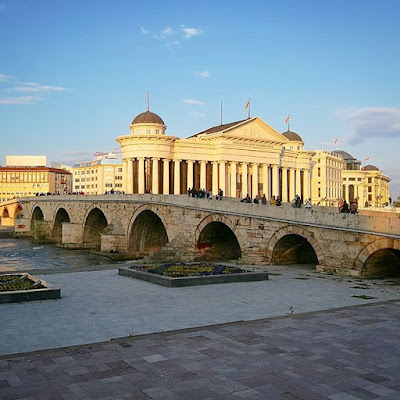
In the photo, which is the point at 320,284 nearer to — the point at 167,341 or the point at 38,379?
the point at 167,341

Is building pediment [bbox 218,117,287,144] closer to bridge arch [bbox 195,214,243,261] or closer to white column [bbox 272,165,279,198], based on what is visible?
white column [bbox 272,165,279,198]

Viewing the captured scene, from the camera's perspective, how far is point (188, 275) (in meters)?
18.1

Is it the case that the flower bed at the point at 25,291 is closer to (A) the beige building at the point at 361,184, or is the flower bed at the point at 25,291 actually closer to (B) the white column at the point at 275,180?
(B) the white column at the point at 275,180

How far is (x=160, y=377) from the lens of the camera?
7.52 metres

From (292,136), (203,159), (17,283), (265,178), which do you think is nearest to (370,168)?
(292,136)

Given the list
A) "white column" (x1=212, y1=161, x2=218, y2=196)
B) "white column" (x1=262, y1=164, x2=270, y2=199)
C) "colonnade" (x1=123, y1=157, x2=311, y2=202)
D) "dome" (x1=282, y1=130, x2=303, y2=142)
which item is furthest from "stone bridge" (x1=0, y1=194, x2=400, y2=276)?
"dome" (x1=282, y1=130, x2=303, y2=142)

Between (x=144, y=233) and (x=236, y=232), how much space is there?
15.6m

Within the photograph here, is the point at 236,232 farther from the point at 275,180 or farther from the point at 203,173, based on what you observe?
the point at 275,180

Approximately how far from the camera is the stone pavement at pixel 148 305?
1048 cm

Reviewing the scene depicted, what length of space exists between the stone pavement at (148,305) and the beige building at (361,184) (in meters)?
97.2

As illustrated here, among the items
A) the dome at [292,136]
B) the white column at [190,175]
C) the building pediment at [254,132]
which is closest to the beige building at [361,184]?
the dome at [292,136]

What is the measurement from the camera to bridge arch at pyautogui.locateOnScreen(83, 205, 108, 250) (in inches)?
1890

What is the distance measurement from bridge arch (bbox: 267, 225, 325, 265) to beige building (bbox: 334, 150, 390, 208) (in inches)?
3478

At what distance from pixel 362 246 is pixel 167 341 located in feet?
38.3
